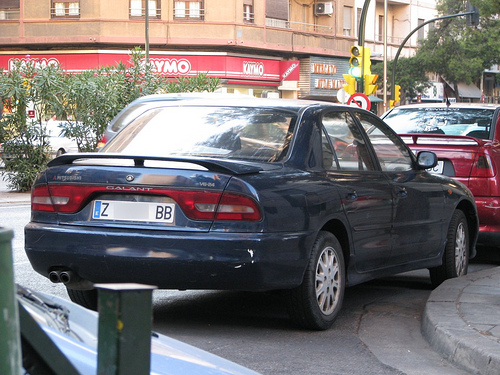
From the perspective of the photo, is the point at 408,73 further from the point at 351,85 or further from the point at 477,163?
the point at 477,163

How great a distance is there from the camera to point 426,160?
762cm

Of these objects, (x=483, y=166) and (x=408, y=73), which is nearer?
(x=483, y=166)

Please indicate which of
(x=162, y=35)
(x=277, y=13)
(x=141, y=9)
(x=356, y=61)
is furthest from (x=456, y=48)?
(x=356, y=61)

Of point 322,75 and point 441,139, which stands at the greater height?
point 322,75

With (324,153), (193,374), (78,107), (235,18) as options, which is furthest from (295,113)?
(235,18)

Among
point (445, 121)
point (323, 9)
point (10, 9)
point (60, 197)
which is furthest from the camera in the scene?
point (323, 9)

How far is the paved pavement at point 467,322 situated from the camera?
5.06 meters

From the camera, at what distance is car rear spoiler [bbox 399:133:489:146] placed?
932cm

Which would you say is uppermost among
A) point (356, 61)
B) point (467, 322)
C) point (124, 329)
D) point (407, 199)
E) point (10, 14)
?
point (10, 14)

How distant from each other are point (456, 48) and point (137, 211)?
175ft

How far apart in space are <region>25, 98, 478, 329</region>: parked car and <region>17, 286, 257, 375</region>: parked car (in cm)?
259

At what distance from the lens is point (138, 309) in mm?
1646

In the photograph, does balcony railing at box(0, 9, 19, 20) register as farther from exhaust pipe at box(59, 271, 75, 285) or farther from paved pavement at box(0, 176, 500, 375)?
exhaust pipe at box(59, 271, 75, 285)

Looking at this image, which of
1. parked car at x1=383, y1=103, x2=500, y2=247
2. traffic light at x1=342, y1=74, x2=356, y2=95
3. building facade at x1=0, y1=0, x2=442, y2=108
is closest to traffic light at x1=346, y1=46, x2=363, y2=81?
traffic light at x1=342, y1=74, x2=356, y2=95
